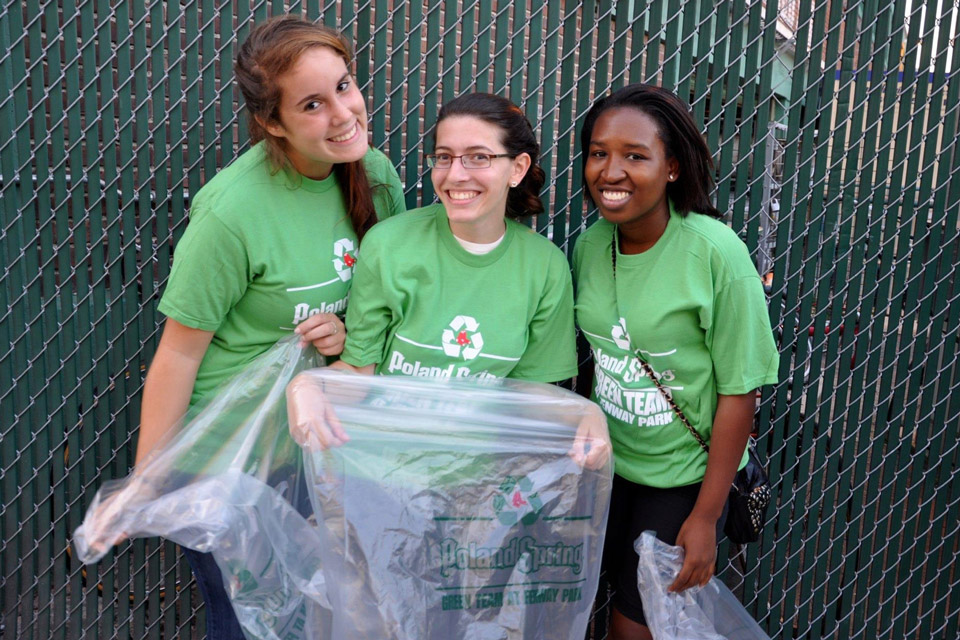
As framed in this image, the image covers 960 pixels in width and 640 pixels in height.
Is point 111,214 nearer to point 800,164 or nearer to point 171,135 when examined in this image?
point 171,135

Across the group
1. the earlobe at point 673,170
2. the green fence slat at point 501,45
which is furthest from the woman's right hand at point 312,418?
the green fence slat at point 501,45

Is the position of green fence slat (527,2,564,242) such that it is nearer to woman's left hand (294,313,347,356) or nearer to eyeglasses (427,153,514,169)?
eyeglasses (427,153,514,169)

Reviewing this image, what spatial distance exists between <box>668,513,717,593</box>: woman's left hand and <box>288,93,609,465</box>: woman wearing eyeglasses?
1.04 feet

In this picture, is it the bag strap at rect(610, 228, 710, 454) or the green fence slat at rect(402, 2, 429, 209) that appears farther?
the green fence slat at rect(402, 2, 429, 209)

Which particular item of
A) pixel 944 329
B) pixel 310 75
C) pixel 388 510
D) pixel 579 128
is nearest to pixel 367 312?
pixel 388 510

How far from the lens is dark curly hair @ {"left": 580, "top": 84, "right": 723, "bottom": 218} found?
2.11 meters

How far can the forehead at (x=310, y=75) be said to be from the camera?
202 cm

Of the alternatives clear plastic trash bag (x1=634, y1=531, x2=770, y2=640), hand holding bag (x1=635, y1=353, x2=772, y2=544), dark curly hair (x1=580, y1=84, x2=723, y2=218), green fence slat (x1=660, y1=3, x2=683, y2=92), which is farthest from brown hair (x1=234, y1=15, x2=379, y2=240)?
hand holding bag (x1=635, y1=353, x2=772, y2=544)

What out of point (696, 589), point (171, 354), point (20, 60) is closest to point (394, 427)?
point (171, 354)

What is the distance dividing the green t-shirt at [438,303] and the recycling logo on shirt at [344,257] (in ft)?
0.33

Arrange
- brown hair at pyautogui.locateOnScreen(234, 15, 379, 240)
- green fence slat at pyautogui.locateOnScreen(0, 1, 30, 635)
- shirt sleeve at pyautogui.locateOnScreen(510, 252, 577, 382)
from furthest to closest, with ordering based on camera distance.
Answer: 1. green fence slat at pyautogui.locateOnScreen(0, 1, 30, 635)
2. shirt sleeve at pyautogui.locateOnScreen(510, 252, 577, 382)
3. brown hair at pyautogui.locateOnScreen(234, 15, 379, 240)

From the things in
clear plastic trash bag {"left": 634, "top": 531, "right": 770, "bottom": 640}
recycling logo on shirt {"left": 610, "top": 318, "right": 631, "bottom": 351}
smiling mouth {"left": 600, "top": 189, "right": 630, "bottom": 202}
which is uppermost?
smiling mouth {"left": 600, "top": 189, "right": 630, "bottom": 202}

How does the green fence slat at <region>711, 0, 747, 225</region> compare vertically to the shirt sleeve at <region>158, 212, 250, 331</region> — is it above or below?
above

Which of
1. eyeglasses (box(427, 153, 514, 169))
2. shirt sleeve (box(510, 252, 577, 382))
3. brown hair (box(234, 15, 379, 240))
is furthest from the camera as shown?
shirt sleeve (box(510, 252, 577, 382))
